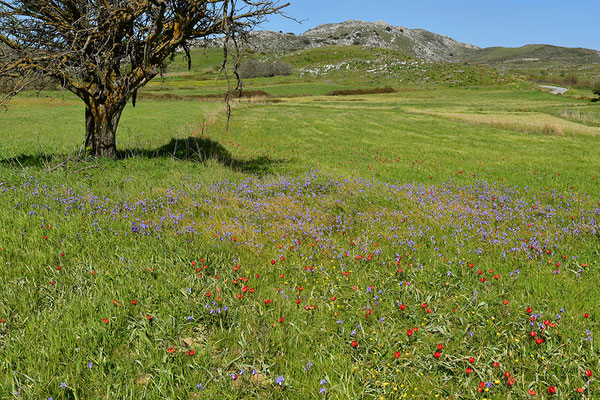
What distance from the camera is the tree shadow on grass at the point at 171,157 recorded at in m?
9.39

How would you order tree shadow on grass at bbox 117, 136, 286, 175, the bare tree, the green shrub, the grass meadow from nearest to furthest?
the grass meadow
the bare tree
tree shadow on grass at bbox 117, 136, 286, 175
the green shrub

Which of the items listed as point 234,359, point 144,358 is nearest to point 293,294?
point 234,359

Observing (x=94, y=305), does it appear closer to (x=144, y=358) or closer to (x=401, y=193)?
(x=144, y=358)

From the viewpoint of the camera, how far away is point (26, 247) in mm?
4641

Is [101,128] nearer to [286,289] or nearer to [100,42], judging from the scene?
[100,42]

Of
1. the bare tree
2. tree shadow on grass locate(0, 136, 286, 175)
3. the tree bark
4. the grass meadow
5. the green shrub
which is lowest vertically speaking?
the grass meadow

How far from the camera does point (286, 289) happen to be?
164 inches

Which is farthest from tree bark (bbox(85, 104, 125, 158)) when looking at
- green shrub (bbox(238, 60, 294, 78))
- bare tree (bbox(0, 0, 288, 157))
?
green shrub (bbox(238, 60, 294, 78))

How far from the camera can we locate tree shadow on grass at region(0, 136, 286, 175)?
9389mm

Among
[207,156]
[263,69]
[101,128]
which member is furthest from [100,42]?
[263,69]

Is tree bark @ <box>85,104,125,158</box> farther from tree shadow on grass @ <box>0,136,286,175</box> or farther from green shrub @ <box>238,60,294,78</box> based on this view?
green shrub @ <box>238,60,294,78</box>

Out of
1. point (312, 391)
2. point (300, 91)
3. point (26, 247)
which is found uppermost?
point (300, 91)

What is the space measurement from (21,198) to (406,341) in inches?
300

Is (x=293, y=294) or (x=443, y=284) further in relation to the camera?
(x=443, y=284)
